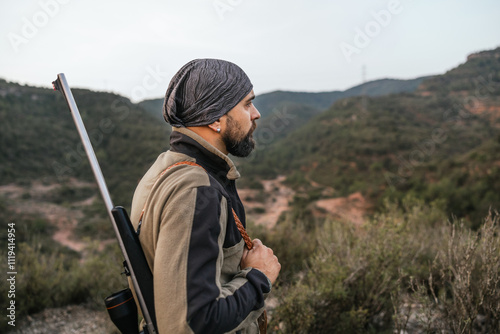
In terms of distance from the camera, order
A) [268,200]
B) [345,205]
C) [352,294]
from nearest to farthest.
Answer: [352,294] < [345,205] < [268,200]

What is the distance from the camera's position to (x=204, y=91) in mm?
1145

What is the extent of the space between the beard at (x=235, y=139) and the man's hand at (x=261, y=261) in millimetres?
368

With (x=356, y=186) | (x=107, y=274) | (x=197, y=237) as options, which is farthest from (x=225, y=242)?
(x=356, y=186)

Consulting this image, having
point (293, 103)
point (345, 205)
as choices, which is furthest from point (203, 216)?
point (293, 103)

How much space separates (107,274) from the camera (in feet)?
15.7

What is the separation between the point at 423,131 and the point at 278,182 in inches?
550

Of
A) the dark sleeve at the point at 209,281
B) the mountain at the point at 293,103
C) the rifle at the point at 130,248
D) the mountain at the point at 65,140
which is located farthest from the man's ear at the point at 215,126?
the mountain at the point at 293,103

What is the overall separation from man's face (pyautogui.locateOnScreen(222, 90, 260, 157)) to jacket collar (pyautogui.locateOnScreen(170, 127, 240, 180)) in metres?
0.08

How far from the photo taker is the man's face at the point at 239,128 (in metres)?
1.18

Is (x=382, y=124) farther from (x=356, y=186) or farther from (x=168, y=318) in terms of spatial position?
(x=168, y=318)

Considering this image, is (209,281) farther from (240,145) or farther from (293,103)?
(293,103)

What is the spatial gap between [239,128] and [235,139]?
46mm

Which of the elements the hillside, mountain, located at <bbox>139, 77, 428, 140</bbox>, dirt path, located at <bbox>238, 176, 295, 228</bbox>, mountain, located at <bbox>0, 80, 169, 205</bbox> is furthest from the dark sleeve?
mountain, located at <bbox>139, 77, 428, 140</bbox>

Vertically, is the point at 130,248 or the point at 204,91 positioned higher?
the point at 204,91
